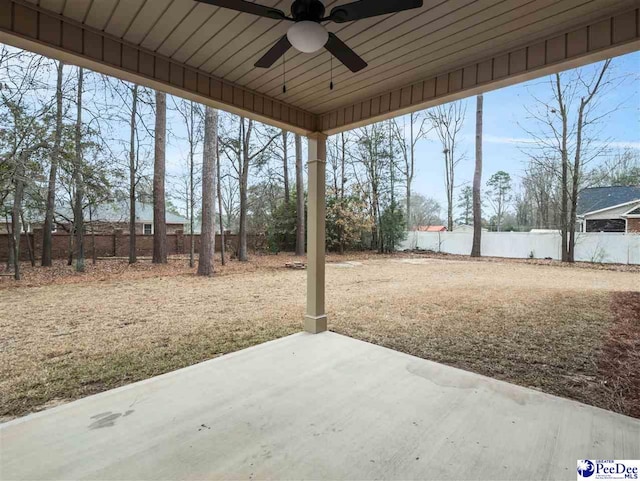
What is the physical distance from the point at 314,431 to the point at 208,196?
6745 mm

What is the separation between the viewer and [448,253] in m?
12.4

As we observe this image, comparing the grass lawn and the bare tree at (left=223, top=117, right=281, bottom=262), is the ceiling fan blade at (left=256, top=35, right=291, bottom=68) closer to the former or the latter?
the grass lawn

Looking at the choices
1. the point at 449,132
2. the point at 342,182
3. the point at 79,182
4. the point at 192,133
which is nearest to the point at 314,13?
the point at 79,182

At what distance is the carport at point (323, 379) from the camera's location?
1508mm

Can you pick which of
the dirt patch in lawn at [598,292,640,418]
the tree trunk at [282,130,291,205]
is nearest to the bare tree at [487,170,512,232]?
the tree trunk at [282,130,291,205]

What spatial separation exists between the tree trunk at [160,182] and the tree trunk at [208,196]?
6.10 ft

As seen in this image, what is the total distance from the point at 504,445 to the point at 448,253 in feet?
37.7

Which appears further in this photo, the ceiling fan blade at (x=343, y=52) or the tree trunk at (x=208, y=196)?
the tree trunk at (x=208, y=196)

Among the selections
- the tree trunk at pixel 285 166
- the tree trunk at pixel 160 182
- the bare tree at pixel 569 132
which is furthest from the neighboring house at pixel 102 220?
the bare tree at pixel 569 132

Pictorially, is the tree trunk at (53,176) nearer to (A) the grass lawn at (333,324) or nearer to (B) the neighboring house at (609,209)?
(A) the grass lawn at (333,324)

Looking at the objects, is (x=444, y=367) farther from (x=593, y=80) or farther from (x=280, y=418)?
(x=593, y=80)

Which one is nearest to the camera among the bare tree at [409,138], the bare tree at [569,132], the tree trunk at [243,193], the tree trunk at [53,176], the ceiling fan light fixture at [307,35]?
the ceiling fan light fixture at [307,35]

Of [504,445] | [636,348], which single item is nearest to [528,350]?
[636,348]

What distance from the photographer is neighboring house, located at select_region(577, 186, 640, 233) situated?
9.20 meters
